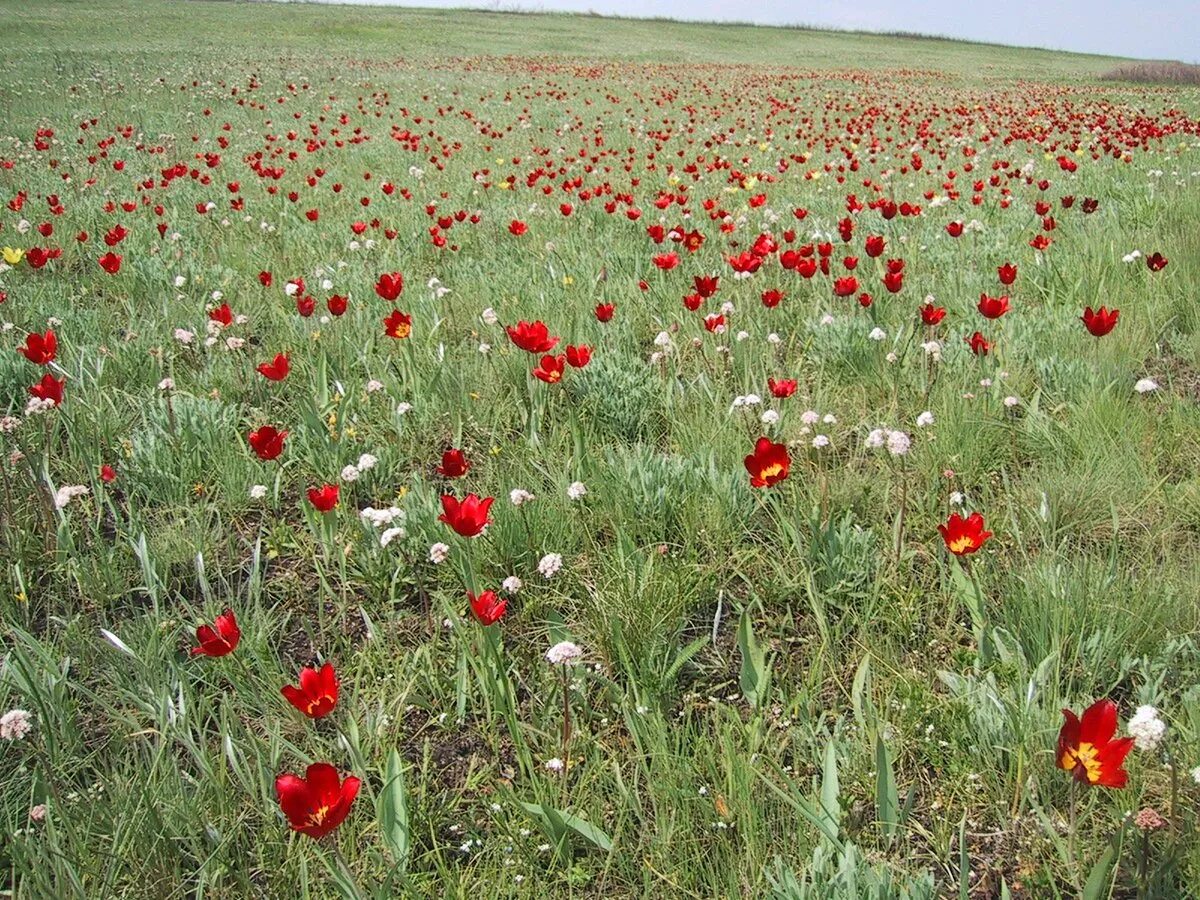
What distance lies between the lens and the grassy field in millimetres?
1507

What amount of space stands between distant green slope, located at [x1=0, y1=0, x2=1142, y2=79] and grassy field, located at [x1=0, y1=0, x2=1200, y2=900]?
69.8ft

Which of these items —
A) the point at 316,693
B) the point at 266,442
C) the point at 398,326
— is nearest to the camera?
the point at 316,693

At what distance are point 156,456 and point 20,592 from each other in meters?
0.61

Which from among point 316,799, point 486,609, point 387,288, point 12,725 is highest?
point 387,288

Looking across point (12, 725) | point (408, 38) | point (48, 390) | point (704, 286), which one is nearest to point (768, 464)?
point (704, 286)

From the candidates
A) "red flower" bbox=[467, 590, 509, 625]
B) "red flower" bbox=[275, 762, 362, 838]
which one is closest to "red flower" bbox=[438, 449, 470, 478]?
"red flower" bbox=[467, 590, 509, 625]

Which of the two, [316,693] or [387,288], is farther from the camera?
[387,288]

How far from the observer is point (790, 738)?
174 centimetres

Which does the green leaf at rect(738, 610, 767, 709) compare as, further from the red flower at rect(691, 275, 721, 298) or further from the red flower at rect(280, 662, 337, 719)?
the red flower at rect(691, 275, 721, 298)

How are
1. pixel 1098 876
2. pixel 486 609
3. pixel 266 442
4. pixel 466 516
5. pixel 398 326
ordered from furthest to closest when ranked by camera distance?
pixel 398 326
pixel 266 442
pixel 466 516
pixel 486 609
pixel 1098 876

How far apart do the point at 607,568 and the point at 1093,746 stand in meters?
1.21

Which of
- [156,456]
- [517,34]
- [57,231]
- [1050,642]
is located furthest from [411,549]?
[517,34]

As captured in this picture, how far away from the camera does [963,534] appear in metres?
1.80

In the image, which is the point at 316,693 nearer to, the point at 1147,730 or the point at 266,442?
the point at 266,442
